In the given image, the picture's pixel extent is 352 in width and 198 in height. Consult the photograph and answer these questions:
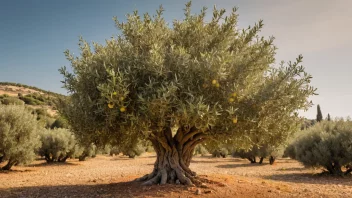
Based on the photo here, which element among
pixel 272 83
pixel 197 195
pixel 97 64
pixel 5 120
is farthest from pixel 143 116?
pixel 5 120

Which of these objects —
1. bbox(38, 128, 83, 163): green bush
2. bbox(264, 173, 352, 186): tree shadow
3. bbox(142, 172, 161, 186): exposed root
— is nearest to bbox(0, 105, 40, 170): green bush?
bbox(38, 128, 83, 163): green bush

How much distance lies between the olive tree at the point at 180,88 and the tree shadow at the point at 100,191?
2.64 ft

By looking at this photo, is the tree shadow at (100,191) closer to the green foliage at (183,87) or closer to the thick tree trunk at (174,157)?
the thick tree trunk at (174,157)

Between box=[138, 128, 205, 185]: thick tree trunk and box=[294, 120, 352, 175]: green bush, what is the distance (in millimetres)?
10952

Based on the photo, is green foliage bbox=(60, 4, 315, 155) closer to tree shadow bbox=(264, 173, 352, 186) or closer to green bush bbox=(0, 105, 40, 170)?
tree shadow bbox=(264, 173, 352, 186)

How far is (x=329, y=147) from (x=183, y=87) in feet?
48.6

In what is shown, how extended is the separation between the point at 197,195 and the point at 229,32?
689 cm

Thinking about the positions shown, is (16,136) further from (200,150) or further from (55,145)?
(200,150)

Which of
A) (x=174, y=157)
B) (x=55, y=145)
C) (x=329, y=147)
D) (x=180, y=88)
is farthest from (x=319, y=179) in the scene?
(x=55, y=145)

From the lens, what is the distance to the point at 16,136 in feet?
70.9

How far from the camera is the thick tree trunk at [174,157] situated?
43.1 feet

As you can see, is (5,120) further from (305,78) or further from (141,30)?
(305,78)

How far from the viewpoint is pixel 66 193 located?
494 inches

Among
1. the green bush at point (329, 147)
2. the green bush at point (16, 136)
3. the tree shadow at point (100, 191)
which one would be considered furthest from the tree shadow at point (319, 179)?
the green bush at point (16, 136)
